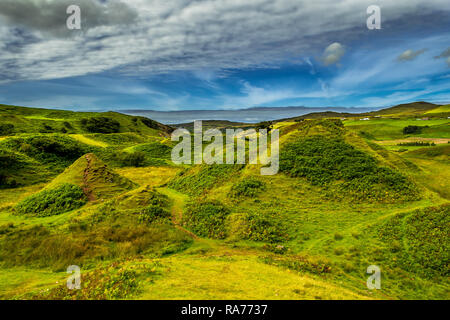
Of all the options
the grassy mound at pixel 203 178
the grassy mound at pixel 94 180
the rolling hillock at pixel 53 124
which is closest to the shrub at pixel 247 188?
the grassy mound at pixel 203 178

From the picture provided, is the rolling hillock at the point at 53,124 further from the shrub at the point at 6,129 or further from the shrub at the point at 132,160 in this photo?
the shrub at the point at 132,160

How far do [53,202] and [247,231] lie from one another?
17368 mm

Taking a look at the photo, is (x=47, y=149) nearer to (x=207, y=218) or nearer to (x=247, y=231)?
(x=207, y=218)

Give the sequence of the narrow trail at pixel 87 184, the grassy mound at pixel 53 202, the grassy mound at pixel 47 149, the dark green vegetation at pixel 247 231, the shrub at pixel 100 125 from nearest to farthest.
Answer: the dark green vegetation at pixel 247 231 → the grassy mound at pixel 53 202 → the narrow trail at pixel 87 184 → the grassy mound at pixel 47 149 → the shrub at pixel 100 125

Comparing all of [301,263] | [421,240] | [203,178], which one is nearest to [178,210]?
[203,178]

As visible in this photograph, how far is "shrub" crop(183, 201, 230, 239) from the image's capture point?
16.0 m

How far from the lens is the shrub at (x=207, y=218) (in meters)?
16.0

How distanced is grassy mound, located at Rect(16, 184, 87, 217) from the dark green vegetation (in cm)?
12

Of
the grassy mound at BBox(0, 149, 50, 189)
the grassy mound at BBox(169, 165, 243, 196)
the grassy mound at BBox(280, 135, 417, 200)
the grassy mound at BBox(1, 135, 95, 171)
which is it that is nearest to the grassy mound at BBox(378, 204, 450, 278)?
the grassy mound at BBox(280, 135, 417, 200)

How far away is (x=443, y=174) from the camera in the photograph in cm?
3094

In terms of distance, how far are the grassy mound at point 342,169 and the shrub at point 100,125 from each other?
3673 inches
